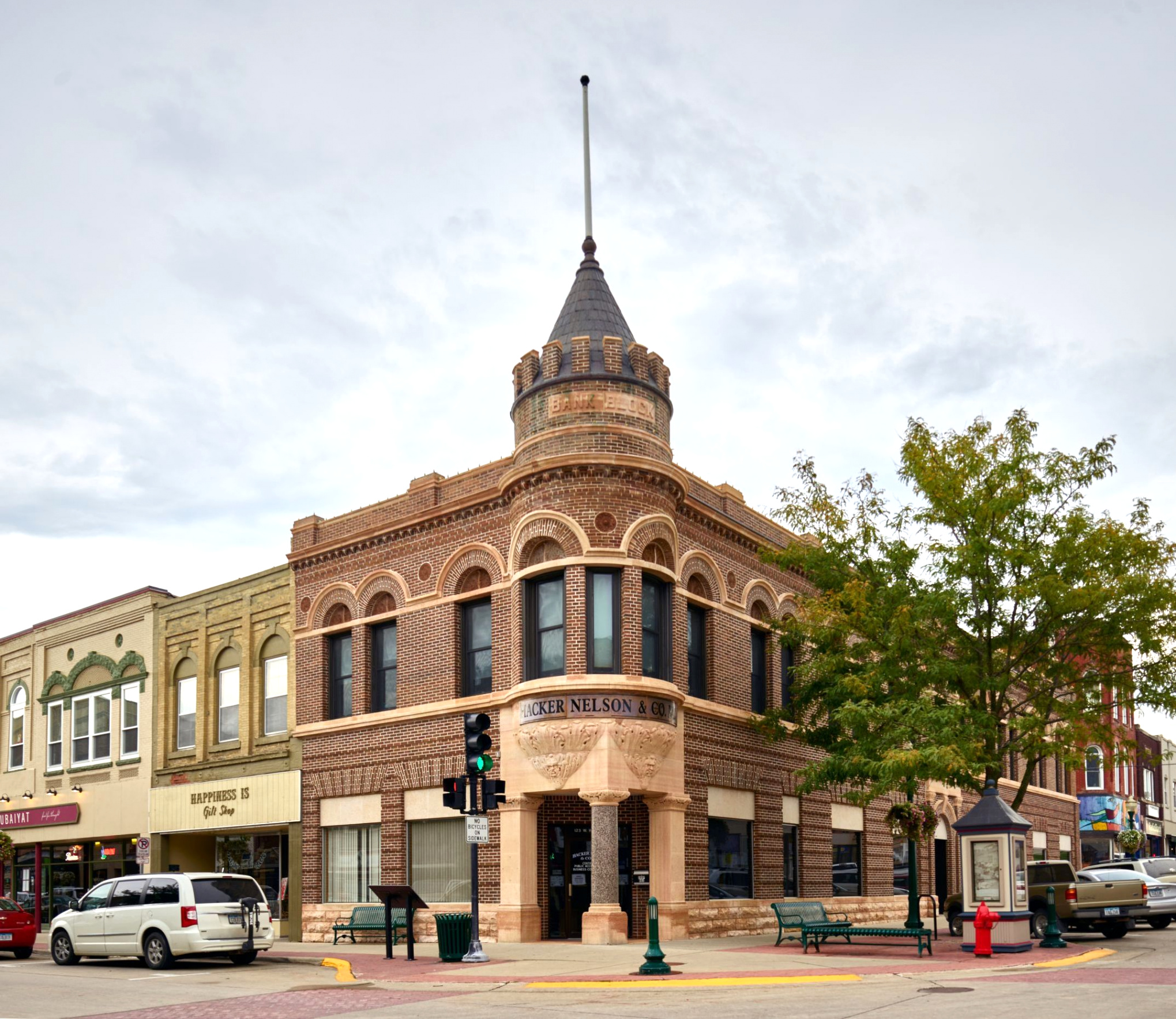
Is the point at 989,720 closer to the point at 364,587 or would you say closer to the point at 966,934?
the point at 966,934

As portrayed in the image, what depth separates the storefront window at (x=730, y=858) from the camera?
27484 mm

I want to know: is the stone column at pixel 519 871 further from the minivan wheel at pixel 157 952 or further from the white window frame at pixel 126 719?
the white window frame at pixel 126 719

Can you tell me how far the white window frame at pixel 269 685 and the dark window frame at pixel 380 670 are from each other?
323cm

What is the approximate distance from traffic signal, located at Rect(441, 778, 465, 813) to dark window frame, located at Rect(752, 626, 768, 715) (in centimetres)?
1104

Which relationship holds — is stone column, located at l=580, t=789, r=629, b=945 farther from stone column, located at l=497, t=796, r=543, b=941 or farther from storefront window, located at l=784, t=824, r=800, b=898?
storefront window, located at l=784, t=824, r=800, b=898

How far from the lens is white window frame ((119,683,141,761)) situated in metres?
37.0

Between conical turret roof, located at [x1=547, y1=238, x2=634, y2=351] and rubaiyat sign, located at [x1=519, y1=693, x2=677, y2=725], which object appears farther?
conical turret roof, located at [x1=547, y1=238, x2=634, y2=351]

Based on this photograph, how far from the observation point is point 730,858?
92.6 ft

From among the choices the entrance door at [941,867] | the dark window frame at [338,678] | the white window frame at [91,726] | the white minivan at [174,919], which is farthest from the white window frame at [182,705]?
the entrance door at [941,867]

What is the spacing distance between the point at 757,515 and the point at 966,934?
12.4 m

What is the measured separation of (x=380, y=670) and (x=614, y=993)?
14.6 meters

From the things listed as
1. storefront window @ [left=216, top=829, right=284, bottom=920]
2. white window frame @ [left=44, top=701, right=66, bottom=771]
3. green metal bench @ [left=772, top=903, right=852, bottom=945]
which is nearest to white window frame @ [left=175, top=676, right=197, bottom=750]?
storefront window @ [left=216, top=829, right=284, bottom=920]

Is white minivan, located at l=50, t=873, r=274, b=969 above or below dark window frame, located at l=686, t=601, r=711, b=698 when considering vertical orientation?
below

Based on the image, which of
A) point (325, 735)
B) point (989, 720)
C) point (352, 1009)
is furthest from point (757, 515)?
point (352, 1009)
